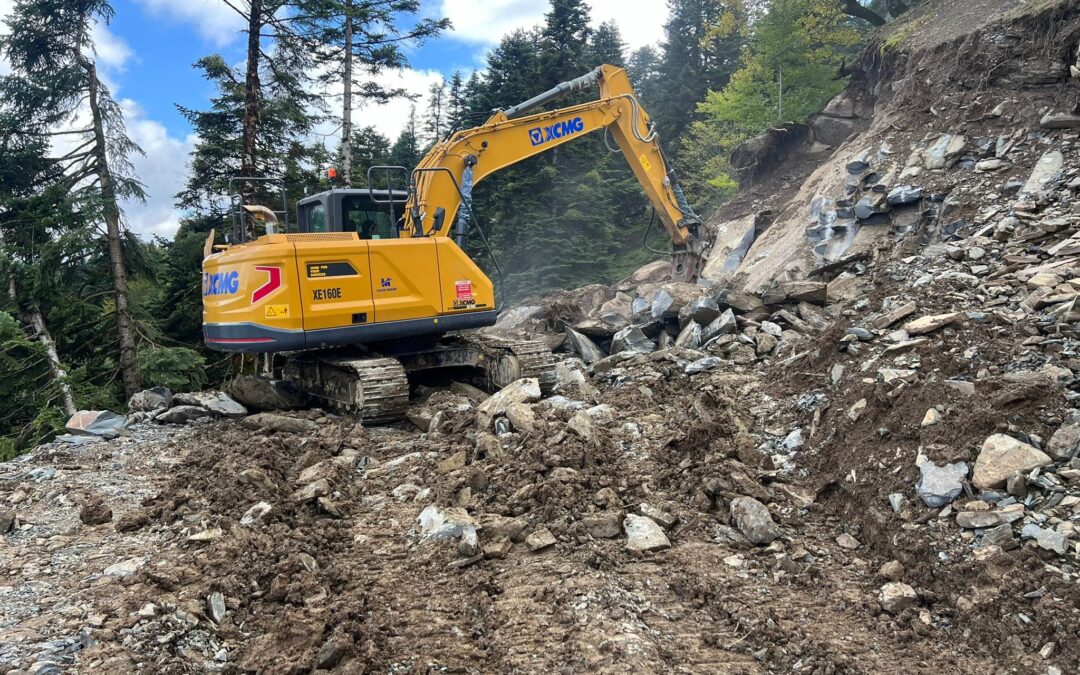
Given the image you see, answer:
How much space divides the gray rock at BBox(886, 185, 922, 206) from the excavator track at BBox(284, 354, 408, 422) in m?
7.66

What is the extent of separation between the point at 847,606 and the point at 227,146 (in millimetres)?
14941

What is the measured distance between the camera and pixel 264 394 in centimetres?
823

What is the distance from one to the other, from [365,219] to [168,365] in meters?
6.99

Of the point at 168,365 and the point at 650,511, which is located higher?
the point at 168,365

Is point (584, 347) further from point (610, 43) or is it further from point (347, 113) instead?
point (610, 43)

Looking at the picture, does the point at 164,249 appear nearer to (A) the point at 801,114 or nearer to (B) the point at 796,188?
(B) the point at 796,188

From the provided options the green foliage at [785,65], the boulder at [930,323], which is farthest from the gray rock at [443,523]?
the green foliage at [785,65]

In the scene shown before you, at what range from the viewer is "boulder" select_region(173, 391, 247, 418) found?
7.92 m

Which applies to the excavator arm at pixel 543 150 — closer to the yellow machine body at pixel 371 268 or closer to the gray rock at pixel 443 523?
the yellow machine body at pixel 371 268

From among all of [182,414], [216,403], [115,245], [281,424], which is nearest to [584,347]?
[281,424]

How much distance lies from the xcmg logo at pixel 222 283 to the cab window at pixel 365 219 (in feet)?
4.27

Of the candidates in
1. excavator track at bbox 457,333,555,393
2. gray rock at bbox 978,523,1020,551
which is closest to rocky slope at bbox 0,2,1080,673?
gray rock at bbox 978,523,1020,551

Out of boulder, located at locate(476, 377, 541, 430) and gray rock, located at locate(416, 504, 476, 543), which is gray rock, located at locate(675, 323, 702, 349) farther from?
gray rock, located at locate(416, 504, 476, 543)

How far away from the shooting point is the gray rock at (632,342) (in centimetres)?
966
